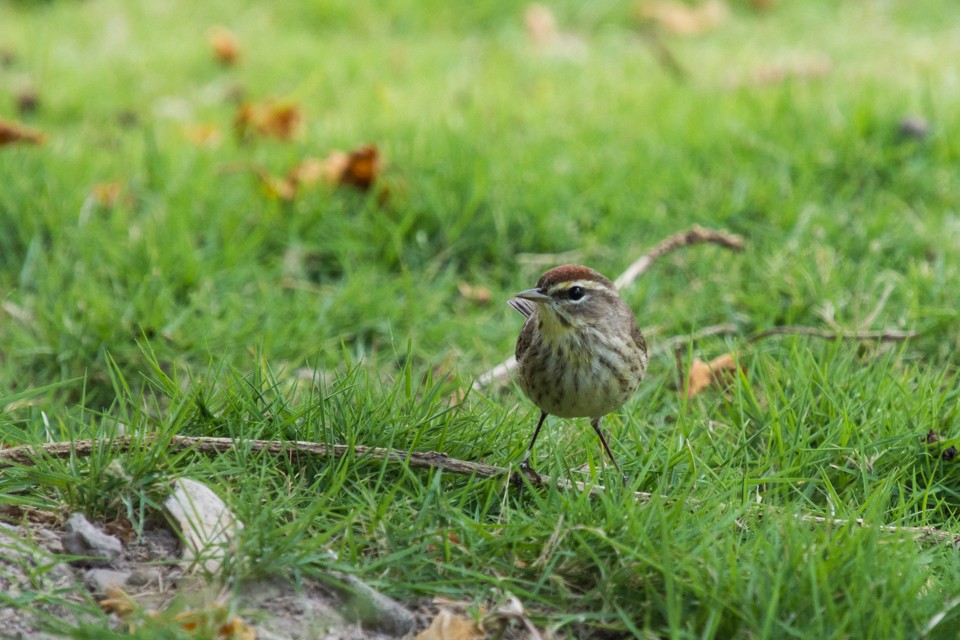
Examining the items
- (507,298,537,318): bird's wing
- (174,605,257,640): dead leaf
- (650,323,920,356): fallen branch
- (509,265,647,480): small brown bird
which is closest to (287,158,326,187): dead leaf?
(507,298,537,318): bird's wing

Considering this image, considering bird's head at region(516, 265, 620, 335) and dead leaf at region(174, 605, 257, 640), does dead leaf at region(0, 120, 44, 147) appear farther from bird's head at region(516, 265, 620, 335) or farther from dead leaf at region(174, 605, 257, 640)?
dead leaf at region(174, 605, 257, 640)

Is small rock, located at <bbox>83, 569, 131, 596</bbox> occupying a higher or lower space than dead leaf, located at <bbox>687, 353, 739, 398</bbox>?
higher

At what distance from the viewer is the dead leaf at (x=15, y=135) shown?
6512mm

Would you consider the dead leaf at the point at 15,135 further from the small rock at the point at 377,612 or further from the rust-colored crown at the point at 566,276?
the small rock at the point at 377,612

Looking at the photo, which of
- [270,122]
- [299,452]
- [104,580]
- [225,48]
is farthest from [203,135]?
[104,580]

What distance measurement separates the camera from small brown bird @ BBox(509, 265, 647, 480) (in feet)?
12.1

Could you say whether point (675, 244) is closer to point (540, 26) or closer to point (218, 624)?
point (218, 624)

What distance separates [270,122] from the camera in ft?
23.7

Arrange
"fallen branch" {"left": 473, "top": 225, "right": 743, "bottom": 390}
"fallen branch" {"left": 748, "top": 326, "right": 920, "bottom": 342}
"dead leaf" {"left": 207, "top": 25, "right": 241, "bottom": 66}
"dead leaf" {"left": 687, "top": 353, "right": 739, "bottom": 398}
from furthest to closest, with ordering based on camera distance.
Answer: "dead leaf" {"left": 207, "top": 25, "right": 241, "bottom": 66}
"fallen branch" {"left": 473, "top": 225, "right": 743, "bottom": 390}
"fallen branch" {"left": 748, "top": 326, "right": 920, "bottom": 342}
"dead leaf" {"left": 687, "top": 353, "right": 739, "bottom": 398}

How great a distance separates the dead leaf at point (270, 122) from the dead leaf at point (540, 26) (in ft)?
8.99

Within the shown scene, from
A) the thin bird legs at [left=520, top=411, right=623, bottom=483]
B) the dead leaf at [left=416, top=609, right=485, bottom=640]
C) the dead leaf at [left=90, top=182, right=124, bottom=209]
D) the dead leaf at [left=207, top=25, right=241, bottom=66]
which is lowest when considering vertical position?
the dead leaf at [left=416, top=609, right=485, bottom=640]

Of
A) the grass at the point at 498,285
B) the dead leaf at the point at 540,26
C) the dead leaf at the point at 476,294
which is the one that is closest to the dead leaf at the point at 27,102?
the grass at the point at 498,285

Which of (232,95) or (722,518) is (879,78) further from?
(722,518)

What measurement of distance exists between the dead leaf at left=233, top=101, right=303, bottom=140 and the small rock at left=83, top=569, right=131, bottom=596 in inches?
176
